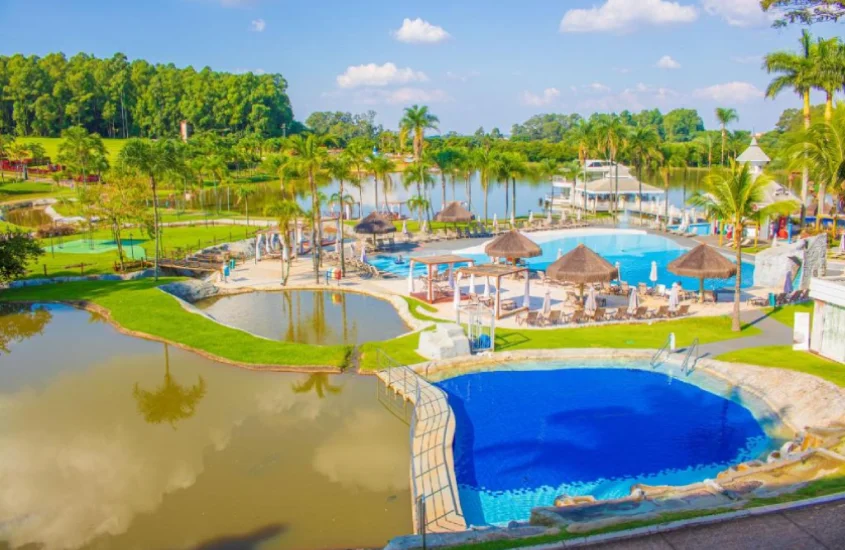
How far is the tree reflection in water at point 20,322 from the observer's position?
990 inches

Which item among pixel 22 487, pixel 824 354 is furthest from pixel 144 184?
pixel 824 354

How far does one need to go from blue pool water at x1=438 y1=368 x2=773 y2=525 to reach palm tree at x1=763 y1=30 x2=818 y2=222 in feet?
106

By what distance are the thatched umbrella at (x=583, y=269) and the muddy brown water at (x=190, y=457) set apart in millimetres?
9504

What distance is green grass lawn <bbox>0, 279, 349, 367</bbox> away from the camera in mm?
21406

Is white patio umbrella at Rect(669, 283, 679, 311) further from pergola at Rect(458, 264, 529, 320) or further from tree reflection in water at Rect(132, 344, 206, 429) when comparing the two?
tree reflection in water at Rect(132, 344, 206, 429)

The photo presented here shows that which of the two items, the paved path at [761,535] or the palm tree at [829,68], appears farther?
the palm tree at [829,68]

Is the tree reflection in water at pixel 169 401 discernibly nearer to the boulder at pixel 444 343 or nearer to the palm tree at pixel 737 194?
the boulder at pixel 444 343

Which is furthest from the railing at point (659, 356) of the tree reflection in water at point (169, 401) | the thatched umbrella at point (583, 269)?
the tree reflection in water at point (169, 401)

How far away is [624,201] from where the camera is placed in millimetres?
62656

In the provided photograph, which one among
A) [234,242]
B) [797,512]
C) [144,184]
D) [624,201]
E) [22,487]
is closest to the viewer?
[797,512]

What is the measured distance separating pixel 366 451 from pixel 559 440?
4585 mm

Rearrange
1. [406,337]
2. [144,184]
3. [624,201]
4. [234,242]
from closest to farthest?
[406,337] → [144,184] → [234,242] → [624,201]

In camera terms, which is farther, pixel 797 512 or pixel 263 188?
pixel 263 188

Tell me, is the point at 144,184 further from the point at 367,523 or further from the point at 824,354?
the point at 824,354
